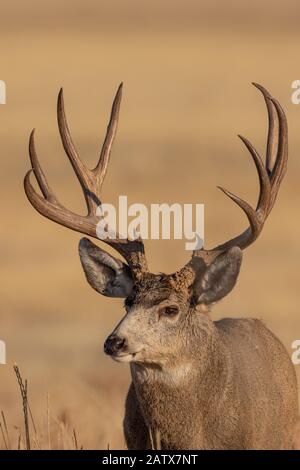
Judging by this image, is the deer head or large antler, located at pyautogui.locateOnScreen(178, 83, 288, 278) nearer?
the deer head

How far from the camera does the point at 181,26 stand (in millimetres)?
65625

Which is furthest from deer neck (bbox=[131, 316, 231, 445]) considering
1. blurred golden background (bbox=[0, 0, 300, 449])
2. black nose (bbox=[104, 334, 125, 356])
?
blurred golden background (bbox=[0, 0, 300, 449])

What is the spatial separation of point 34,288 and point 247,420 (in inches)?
519

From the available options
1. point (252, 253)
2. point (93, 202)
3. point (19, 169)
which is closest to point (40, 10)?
point (19, 169)

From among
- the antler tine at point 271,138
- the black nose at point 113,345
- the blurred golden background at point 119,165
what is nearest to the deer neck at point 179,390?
the black nose at point 113,345

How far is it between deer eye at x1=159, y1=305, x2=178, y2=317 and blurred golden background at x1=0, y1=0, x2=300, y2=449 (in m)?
1.49

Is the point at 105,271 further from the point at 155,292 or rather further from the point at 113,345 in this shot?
the point at 113,345

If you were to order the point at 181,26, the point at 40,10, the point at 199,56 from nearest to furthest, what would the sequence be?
1. the point at 199,56
2. the point at 181,26
3. the point at 40,10

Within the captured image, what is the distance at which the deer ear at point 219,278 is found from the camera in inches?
460

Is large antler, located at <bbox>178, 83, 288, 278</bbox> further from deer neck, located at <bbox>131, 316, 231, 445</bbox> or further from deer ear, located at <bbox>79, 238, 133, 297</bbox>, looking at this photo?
deer neck, located at <bbox>131, 316, 231, 445</bbox>

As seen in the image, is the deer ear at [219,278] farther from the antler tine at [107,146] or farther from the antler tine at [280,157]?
the antler tine at [107,146]

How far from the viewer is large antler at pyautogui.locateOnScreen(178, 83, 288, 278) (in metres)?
11.8

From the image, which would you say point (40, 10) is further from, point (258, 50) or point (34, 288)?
point (34, 288)

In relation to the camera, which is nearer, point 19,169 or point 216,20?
point 19,169
